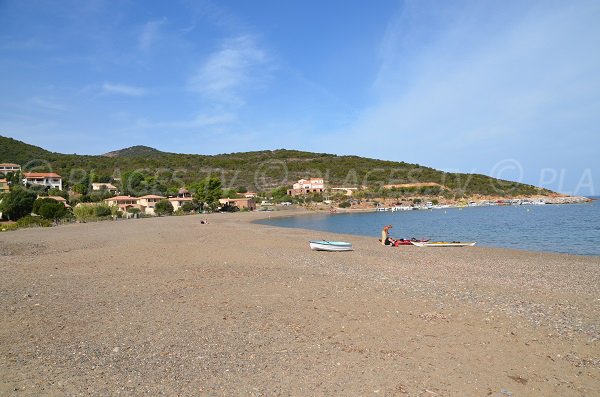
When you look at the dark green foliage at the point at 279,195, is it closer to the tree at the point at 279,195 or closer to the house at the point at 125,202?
the tree at the point at 279,195

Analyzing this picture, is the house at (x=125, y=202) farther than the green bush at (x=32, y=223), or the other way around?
the house at (x=125, y=202)

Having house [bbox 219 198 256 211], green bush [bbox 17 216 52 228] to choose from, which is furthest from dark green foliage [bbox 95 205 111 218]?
house [bbox 219 198 256 211]

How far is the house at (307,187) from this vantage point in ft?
353

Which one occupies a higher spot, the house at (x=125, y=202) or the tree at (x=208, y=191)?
the tree at (x=208, y=191)

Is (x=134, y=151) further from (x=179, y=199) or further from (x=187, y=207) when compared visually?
(x=187, y=207)

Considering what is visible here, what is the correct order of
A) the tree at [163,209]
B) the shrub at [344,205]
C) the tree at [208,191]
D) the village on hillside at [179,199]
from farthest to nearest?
1. the shrub at [344,205]
2. the tree at [208,191]
3. the tree at [163,209]
4. the village on hillside at [179,199]

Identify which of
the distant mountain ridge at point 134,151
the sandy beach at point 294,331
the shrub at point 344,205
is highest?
the distant mountain ridge at point 134,151

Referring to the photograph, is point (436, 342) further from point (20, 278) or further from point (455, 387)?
point (20, 278)

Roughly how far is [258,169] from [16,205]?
85.6 m

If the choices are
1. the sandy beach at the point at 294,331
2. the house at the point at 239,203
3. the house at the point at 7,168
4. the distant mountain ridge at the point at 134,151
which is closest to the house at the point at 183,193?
the house at the point at 239,203

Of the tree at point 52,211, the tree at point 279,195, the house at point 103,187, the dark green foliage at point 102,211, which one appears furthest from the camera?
the tree at point 279,195

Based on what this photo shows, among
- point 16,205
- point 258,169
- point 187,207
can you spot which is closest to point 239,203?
point 187,207

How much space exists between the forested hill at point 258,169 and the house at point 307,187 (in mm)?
8551

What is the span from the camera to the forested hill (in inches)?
4139
